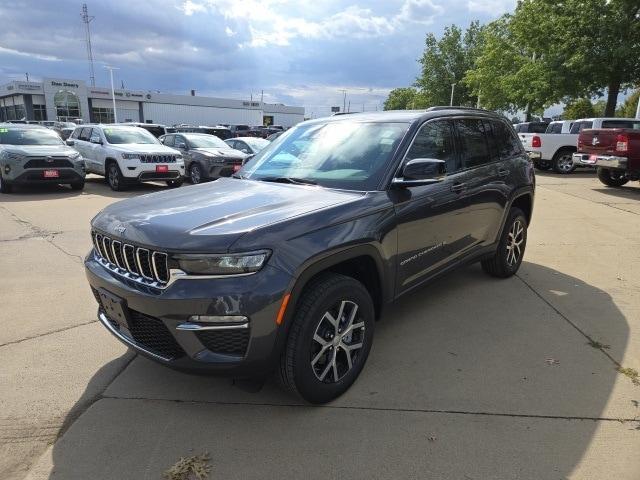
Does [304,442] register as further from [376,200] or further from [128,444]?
[376,200]

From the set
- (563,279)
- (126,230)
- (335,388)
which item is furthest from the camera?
(563,279)

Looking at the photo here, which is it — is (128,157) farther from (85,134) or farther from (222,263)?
(222,263)

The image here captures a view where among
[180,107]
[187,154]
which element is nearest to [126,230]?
[187,154]

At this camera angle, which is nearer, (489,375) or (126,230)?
(126,230)

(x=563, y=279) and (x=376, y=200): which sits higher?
(x=376, y=200)

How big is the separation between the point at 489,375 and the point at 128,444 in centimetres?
238

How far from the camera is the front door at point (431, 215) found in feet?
11.5

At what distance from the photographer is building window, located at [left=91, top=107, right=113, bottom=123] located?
7429cm

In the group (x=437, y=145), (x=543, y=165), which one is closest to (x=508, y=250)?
(x=437, y=145)

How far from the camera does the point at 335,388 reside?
121 inches

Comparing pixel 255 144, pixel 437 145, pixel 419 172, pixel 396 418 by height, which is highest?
pixel 437 145

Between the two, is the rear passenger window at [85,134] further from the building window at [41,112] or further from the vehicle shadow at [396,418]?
the building window at [41,112]

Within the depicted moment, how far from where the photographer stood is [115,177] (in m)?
12.8

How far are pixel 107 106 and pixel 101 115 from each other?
1.69 metres
